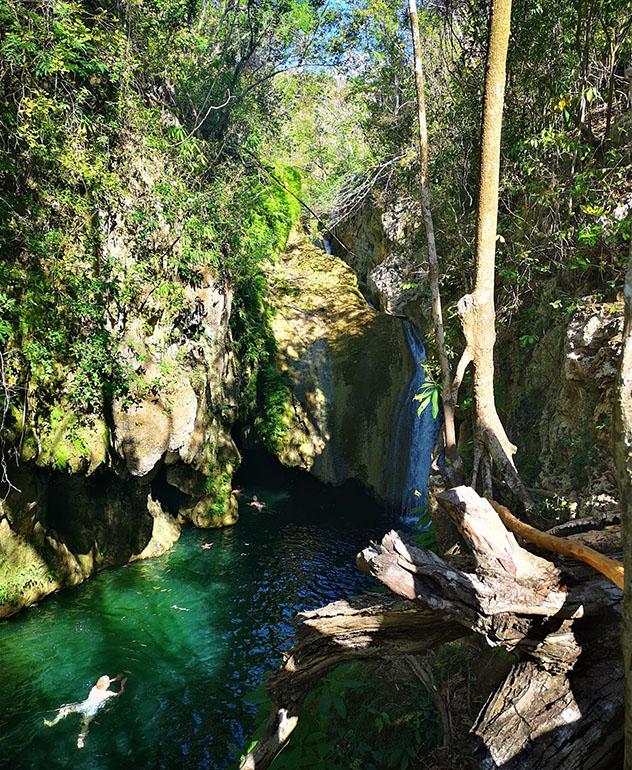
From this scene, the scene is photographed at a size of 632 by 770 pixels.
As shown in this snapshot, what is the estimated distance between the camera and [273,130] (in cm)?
1563

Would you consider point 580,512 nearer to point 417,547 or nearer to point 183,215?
point 417,547

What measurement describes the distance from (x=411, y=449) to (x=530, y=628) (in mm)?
11881

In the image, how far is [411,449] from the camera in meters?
15.1

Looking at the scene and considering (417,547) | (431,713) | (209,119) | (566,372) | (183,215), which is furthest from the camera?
(209,119)

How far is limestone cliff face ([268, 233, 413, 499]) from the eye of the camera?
1592 cm

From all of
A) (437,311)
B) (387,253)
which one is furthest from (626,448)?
(387,253)

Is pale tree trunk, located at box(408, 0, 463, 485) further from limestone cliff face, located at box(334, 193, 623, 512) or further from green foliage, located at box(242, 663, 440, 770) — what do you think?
green foliage, located at box(242, 663, 440, 770)

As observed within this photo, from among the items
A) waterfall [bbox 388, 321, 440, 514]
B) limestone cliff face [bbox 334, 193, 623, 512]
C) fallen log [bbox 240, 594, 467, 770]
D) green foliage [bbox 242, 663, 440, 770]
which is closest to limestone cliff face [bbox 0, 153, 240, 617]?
waterfall [bbox 388, 321, 440, 514]

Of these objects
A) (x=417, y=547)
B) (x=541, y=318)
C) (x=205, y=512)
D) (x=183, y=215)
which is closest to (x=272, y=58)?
(x=183, y=215)

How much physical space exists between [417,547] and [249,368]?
12652mm

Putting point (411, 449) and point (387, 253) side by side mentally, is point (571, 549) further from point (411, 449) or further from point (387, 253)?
point (387, 253)

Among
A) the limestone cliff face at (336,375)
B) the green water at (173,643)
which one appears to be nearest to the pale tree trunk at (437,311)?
the green water at (173,643)

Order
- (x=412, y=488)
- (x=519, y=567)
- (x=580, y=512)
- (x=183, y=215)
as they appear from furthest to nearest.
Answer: (x=412, y=488), (x=183, y=215), (x=580, y=512), (x=519, y=567)

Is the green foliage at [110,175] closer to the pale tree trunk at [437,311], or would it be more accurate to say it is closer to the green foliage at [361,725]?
the pale tree trunk at [437,311]
